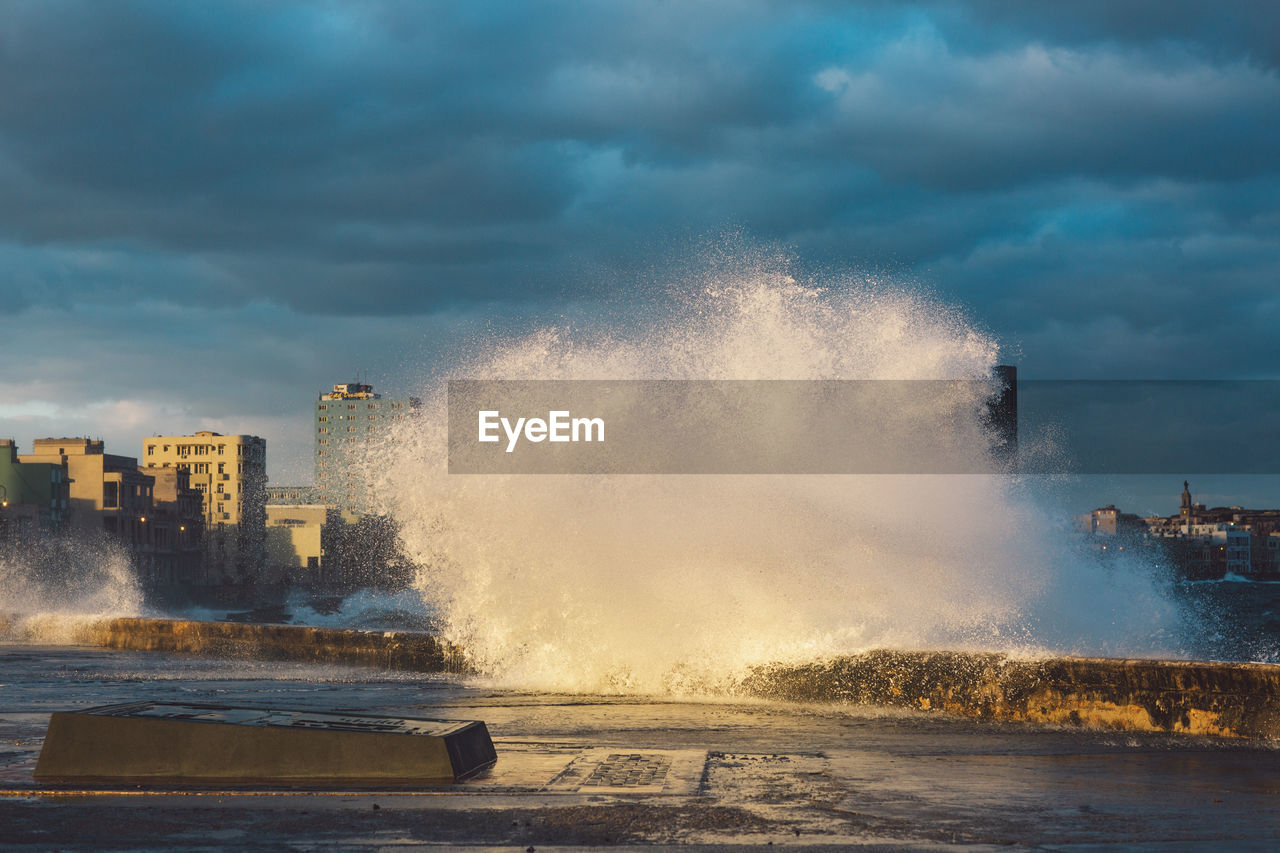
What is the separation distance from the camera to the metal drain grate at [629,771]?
7.76m

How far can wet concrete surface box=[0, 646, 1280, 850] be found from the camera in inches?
246

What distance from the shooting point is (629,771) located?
823 cm

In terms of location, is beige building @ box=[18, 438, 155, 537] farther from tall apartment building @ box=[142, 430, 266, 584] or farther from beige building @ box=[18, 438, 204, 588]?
tall apartment building @ box=[142, 430, 266, 584]

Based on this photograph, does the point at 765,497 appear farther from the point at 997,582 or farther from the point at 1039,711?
the point at 1039,711

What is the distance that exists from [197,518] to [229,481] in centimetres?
2446

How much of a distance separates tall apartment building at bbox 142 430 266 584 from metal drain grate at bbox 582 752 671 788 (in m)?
138

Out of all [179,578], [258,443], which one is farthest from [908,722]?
[258,443]

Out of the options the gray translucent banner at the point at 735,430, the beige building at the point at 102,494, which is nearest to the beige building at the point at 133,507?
the beige building at the point at 102,494

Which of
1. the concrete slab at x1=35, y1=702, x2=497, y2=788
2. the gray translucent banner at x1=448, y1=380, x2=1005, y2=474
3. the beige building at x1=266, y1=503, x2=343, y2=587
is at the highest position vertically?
the gray translucent banner at x1=448, y1=380, x2=1005, y2=474

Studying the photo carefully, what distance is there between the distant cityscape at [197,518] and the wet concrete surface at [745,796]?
57451 mm

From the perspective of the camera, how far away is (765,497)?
50.7 feet

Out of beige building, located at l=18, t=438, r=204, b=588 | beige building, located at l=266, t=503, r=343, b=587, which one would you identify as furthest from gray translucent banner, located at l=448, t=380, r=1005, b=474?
beige building, located at l=266, t=503, r=343, b=587

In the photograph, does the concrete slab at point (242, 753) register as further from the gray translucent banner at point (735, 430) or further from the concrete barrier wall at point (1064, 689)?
the gray translucent banner at point (735, 430)

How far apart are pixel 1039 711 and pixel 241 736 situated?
650cm
